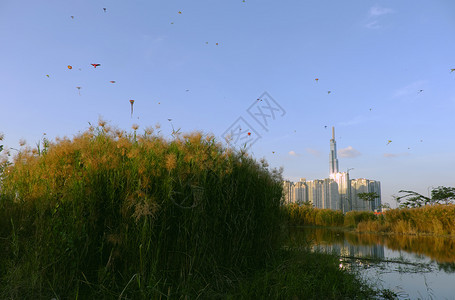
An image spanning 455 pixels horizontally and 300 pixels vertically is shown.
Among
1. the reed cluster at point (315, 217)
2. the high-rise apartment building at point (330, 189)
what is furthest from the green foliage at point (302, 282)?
the high-rise apartment building at point (330, 189)

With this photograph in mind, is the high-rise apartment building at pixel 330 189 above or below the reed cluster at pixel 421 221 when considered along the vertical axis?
above

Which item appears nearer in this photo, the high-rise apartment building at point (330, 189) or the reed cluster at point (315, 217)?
the reed cluster at point (315, 217)

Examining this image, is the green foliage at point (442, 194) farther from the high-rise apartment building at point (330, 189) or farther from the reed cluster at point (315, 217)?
the high-rise apartment building at point (330, 189)

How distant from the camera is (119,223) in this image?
3.30 metres

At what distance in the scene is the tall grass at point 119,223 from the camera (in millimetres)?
3051

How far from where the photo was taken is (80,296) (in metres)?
3.01

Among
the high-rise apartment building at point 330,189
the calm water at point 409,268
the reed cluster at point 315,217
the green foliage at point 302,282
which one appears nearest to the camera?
the green foliage at point 302,282

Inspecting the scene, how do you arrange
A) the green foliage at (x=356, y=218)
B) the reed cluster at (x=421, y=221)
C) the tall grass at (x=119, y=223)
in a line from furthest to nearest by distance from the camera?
1. the green foliage at (x=356, y=218)
2. the reed cluster at (x=421, y=221)
3. the tall grass at (x=119, y=223)

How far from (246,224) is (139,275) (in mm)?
1740

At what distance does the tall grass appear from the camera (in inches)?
120

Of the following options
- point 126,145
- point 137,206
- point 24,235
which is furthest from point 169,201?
point 24,235

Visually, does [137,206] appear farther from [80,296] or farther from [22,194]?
[22,194]

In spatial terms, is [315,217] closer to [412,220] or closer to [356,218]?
[356,218]

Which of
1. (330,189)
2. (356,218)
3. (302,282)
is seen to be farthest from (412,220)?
(330,189)
